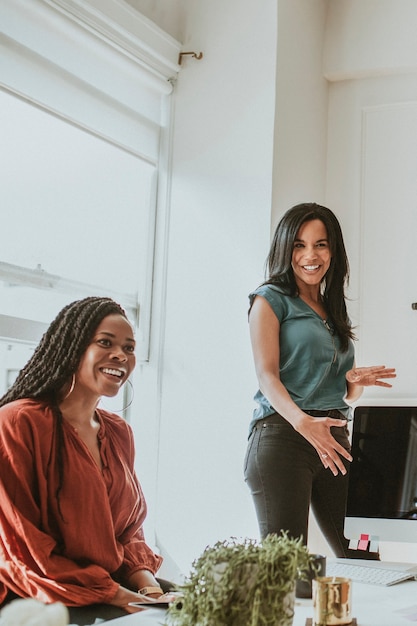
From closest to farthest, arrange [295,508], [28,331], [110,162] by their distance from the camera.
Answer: [295,508]
[28,331]
[110,162]

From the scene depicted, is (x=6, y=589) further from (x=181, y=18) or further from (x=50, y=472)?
(x=181, y=18)

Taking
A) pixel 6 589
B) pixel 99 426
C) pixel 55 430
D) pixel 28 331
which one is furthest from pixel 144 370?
pixel 6 589

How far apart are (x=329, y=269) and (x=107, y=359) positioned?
0.73 m

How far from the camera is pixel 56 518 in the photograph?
1881 mm

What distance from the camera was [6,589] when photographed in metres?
1.81

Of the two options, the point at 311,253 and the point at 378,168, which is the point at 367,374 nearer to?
the point at 311,253

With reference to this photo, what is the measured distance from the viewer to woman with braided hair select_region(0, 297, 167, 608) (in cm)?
180

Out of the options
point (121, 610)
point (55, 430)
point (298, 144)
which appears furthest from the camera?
point (298, 144)

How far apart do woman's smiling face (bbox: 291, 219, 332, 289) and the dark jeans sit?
0.41 m

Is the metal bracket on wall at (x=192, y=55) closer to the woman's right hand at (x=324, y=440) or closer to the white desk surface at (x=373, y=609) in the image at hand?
the woman's right hand at (x=324, y=440)

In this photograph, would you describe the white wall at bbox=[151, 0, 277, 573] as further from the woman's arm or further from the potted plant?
the potted plant

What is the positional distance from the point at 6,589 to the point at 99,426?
48 cm

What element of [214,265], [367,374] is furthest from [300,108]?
[367,374]

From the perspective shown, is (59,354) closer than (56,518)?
No
